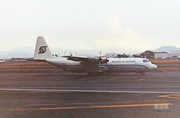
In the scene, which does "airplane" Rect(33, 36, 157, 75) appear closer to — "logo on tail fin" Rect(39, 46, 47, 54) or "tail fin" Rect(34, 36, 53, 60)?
"tail fin" Rect(34, 36, 53, 60)

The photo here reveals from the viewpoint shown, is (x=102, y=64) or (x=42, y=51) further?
(x=42, y=51)

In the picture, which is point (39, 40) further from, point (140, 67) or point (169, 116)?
point (169, 116)

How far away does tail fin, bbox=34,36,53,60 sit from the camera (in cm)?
3794

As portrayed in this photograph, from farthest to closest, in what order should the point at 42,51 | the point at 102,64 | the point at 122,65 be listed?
the point at 42,51 < the point at 102,64 < the point at 122,65

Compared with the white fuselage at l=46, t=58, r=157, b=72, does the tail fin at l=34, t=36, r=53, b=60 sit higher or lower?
higher

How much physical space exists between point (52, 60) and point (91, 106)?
2578 centimetres

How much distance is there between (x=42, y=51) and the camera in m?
38.1

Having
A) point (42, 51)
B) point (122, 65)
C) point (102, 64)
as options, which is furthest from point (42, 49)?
point (122, 65)

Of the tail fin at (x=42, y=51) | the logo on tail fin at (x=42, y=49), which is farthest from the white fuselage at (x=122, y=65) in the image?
the logo on tail fin at (x=42, y=49)

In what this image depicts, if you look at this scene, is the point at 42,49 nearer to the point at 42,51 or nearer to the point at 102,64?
the point at 42,51

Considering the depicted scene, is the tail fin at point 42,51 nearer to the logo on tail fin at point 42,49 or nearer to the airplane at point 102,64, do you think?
the logo on tail fin at point 42,49

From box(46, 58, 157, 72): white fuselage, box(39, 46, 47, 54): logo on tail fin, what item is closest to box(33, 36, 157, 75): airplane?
box(46, 58, 157, 72): white fuselage

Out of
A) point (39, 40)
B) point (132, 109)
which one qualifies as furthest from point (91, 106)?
point (39, 40)

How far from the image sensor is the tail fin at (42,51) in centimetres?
3794
